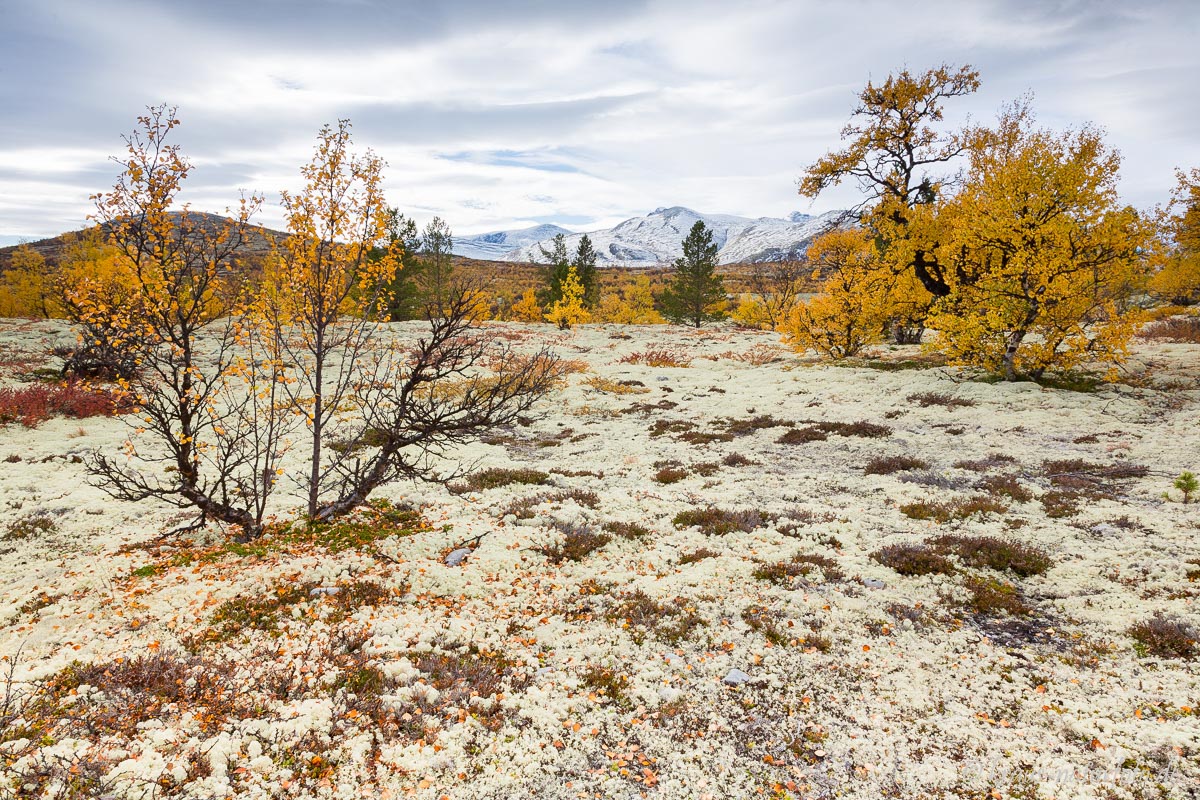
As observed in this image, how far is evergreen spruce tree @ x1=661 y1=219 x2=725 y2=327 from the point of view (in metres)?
55.8

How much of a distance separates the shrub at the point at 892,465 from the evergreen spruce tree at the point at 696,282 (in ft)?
147

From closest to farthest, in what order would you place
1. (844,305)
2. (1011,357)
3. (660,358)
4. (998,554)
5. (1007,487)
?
(998,554), (1007,487), (1011,357), (844,305), (660,358)

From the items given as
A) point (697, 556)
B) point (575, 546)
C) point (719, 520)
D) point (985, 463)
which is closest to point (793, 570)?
point (697, 556)

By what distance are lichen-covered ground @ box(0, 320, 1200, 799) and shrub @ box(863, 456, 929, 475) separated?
0.13 metres

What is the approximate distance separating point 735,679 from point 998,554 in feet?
17.5

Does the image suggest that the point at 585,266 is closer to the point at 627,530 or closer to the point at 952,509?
the point at 627,530

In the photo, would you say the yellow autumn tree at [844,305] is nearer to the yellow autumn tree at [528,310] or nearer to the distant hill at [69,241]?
the distant hill at [69,241]

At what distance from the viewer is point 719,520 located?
10.2m

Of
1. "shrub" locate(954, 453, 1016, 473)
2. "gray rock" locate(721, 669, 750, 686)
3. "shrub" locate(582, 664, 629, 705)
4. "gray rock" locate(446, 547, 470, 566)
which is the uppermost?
"shrub" locate(954, 453, 1016, 473)

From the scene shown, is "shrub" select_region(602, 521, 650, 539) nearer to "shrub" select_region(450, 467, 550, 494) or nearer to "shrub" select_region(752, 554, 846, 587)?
"shrub" select_region(752, 554, 846, 587)

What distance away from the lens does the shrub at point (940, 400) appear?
18344 mm

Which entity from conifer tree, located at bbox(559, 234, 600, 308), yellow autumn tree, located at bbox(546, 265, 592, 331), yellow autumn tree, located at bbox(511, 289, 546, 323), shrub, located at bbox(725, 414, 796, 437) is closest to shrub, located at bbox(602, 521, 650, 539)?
shrub, located at bbox(725, 414, 796, 437)

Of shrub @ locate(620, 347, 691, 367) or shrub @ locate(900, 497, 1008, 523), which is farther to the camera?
shrub @ locate(620, 347, 691, 367)

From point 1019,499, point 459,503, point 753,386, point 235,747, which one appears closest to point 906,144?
point 753,386
